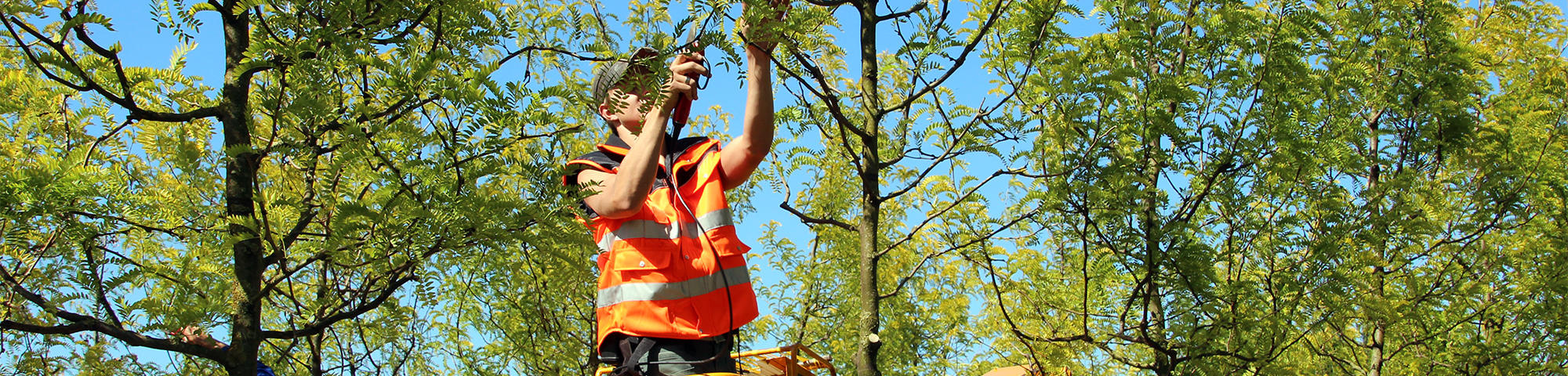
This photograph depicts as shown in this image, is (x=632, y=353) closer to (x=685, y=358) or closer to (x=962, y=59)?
(x=685, y=358)

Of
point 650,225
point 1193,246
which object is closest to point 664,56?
point 650,225

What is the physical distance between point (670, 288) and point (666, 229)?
199 mm

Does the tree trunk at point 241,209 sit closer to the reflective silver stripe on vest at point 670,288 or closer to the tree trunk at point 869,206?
the reflective silver stripe on vest at point 670,288

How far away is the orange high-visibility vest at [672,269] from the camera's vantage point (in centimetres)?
350

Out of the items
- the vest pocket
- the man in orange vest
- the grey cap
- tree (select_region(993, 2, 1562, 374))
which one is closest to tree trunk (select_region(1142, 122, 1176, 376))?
tree (select_region(993, 2, 1562, 374))

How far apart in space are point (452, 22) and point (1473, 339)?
490 centimetres

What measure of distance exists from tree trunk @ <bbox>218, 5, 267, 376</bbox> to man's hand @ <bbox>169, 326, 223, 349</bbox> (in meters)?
0.05

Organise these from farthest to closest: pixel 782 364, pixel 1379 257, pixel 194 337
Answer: pixel 1379 257
pixel 782 364
pixel 194 337

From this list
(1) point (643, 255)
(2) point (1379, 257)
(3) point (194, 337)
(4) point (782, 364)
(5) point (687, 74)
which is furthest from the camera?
(2) point (1379, 257)

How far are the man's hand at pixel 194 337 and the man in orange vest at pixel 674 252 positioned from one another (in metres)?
1.08

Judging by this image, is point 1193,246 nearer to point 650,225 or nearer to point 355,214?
point 650,225

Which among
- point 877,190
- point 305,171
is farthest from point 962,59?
point 305,171

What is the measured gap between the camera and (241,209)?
2.79 metres

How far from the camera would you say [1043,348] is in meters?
4.11
